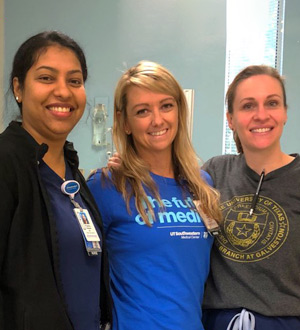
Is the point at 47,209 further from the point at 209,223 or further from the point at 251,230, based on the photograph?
the point at 251,230

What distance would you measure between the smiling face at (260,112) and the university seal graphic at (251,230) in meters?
0.25

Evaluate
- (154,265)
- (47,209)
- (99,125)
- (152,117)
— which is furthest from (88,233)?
(99,125)

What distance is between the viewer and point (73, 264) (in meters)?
1.11

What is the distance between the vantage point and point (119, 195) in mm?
1398

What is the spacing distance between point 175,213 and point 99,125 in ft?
5.21

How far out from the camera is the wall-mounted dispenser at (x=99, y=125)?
2.83 m

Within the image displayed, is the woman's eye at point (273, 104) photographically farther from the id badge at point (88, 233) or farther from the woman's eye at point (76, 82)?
the id badge at point (88, 233)

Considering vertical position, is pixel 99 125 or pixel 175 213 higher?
pixel 99 125

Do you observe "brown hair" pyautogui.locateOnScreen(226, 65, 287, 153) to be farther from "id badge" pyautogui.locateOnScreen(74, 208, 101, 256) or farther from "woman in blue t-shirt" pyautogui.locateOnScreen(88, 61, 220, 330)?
"id badge" pyautogui.locateOnScreen(74, 208, 101, 256)

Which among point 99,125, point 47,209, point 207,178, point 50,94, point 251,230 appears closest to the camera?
point 47,209

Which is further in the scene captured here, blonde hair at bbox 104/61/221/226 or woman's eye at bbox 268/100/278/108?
woman's eye at bbox 268/100/278/108

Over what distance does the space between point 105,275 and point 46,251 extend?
0.37m

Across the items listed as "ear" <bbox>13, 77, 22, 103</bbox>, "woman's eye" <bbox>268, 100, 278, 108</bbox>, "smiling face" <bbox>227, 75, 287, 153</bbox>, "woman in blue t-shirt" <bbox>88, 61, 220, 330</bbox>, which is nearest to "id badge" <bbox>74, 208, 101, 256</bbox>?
"woman in blue t-shirt" <bbox>88, 61, 220, 330</bbox>

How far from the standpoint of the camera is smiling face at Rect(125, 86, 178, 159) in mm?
1500
